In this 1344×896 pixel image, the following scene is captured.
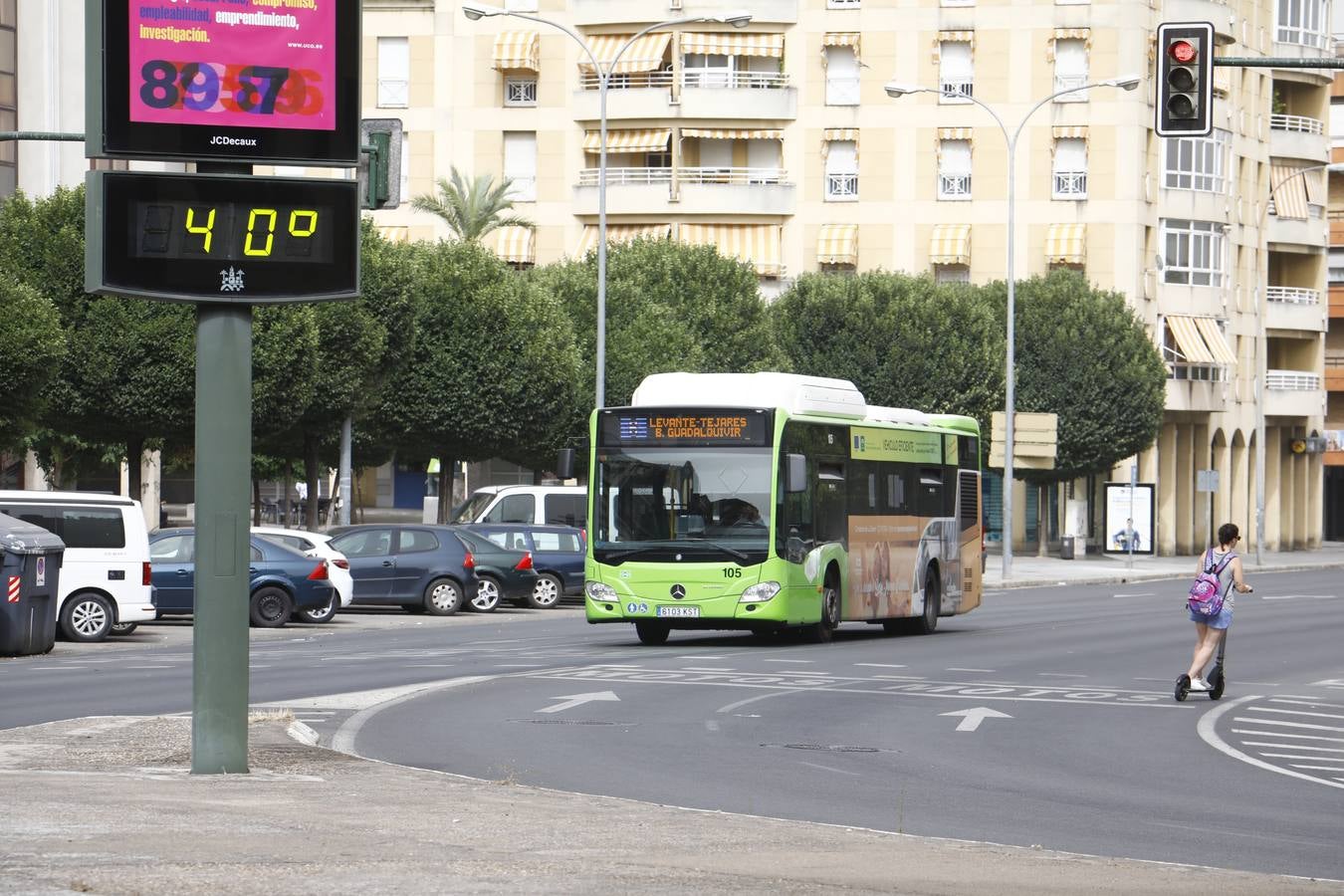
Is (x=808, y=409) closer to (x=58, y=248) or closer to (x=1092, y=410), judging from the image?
(x=58, y=248)

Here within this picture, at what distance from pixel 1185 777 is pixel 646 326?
46.4m

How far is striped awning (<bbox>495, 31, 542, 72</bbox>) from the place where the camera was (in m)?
75.1

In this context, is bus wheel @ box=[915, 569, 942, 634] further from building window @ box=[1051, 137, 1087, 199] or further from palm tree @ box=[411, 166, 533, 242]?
building window @ box=[1051, 137, 1087, 199]

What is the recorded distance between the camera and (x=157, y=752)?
47.5ft

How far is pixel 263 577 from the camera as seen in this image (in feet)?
105

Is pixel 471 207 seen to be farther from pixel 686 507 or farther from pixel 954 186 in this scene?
pixel 686 507

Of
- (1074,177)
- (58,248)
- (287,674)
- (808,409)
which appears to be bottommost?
(287,674)

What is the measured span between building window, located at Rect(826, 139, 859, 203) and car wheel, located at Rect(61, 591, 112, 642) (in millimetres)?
49016

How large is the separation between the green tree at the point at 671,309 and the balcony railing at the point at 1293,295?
961 inches

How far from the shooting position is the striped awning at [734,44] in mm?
73875

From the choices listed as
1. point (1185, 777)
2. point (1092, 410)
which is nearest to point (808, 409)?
point (1185, 777)

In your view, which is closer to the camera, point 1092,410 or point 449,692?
point 449,692

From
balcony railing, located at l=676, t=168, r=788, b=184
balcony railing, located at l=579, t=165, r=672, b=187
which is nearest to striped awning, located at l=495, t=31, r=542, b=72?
balcony railing, located at l=579, t=165, r=672, b=187

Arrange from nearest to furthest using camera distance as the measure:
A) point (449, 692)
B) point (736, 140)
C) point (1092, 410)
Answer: point (449, 692), point (1092, 410), point (736, 140)
